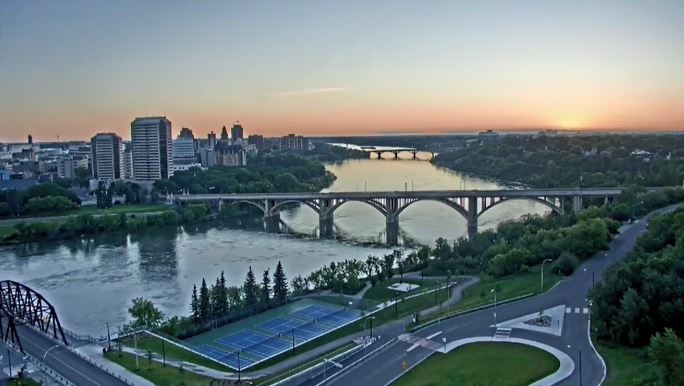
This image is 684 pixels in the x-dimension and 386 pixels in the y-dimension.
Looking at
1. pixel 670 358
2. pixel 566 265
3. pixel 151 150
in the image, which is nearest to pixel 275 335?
pixel 566 265

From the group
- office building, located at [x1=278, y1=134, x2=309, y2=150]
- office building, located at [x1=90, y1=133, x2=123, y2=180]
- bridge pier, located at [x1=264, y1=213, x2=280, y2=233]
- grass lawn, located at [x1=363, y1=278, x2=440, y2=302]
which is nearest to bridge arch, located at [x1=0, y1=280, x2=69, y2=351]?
grass lawn, located at [x1=363, y1=278, x2=440, y2=302]

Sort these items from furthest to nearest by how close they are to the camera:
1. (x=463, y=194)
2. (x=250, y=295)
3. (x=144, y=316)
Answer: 1. (x=463, y=194)
2. (x=250, y=295)
3. (x=144, y=316)

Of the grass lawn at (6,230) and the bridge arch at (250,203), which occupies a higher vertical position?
the bridge arch at (250,203)

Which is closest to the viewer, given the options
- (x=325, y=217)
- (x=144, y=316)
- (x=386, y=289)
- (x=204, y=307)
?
(x=144, y=316)

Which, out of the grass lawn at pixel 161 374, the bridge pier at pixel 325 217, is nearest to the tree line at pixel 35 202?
the bridge pier at pixel 325 217

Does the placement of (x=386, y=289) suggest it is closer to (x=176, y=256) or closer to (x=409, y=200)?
(x=176, y=256)

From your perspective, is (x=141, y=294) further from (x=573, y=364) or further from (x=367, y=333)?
(x=573, y=364)

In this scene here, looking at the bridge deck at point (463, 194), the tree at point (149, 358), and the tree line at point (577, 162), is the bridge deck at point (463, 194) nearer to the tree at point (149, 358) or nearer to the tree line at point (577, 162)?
the tree line at point (577, 162)
